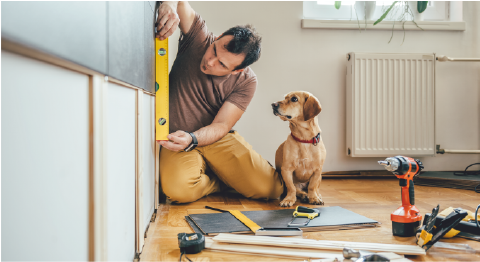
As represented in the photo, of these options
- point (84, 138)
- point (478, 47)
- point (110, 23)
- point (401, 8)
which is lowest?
point (84, 138)

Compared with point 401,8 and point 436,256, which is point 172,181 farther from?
point 401,8

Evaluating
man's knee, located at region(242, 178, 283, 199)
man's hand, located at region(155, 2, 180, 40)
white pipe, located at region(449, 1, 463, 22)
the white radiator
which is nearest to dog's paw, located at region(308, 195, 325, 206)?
man's knee, located at region(242, 178, 283, 199)

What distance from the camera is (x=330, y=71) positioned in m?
2.58

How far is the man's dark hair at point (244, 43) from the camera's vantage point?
154 cm

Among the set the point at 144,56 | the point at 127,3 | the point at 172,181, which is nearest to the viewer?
the point at 127,3

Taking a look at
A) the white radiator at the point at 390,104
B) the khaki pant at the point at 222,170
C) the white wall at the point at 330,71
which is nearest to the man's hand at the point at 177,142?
the khaki pant at the point at 222,170

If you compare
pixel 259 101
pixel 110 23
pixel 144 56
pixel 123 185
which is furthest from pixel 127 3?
pixel 259 101

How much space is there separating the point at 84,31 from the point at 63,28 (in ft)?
0.22

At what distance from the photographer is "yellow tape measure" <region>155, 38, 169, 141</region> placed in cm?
137

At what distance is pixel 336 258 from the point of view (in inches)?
34.9

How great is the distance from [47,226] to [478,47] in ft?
10.6

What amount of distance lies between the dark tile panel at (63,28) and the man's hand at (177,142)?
0.92 metres

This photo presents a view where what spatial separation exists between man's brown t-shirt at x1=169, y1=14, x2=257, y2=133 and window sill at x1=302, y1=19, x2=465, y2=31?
1.06 meters

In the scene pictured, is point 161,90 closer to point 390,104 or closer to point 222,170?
point 222,170
